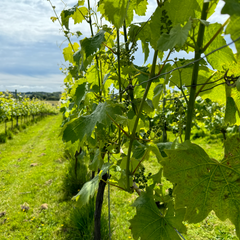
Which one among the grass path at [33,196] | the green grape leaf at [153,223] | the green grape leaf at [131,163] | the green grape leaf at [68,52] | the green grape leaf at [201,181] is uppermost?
the green grape leaf at [68,52]

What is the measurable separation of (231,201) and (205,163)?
0.14 m

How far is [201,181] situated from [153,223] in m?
0.31

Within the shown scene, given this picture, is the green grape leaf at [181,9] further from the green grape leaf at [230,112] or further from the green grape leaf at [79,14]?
the green grape leaf at [79,14]

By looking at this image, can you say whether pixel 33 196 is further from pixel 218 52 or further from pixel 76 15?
pixel 218 52

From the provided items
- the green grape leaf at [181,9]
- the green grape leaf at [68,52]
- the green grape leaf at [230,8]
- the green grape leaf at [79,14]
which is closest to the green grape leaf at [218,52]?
the green grape leaf at [181,9]

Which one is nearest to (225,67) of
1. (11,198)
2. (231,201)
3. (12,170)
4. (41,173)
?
(231,201)

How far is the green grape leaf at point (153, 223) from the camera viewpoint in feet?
2.48

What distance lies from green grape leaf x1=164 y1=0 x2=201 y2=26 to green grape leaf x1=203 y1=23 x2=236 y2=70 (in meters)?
0.09

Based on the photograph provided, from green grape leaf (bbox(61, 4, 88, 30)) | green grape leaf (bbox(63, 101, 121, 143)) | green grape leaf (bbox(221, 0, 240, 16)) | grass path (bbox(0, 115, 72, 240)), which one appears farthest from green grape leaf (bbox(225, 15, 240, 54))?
grass path (bbox(0, 115, 72, 240))

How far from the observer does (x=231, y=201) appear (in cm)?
62

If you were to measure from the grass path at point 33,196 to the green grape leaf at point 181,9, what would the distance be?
3.83 metres

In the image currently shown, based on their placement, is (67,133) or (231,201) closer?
(231,201)

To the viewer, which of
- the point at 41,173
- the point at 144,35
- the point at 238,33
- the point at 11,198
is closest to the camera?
the point at 238,33

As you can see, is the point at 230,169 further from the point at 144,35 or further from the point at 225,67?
the point at 144,35
